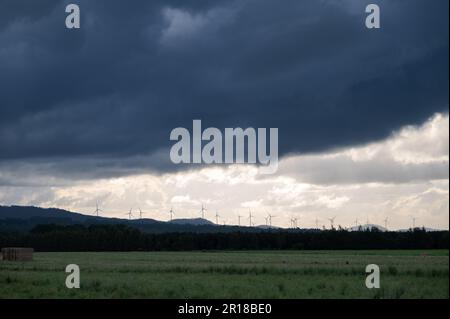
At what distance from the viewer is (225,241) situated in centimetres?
14450

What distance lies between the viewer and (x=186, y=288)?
33.8 metres

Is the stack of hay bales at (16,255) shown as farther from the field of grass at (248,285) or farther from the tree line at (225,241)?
the tree line at (225,241)

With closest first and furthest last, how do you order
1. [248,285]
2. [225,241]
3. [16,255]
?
[248,285]
[16,255]
[225,241]

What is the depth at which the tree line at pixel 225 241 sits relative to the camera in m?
135

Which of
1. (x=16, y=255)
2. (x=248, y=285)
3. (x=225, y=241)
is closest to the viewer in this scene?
(x=248, y=285)

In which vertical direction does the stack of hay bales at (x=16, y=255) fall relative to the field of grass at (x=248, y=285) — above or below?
above

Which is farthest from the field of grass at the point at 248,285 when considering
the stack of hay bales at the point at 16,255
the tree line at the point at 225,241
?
the tree line at the point at 225,241

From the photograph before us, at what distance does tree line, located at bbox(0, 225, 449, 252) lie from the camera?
443 feet

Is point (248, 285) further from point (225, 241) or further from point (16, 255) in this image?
point (225, 241)

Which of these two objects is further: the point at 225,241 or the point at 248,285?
the point at 225,241

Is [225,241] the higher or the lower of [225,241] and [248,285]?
the higher

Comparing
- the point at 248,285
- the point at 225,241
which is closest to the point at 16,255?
the point at 248,285
